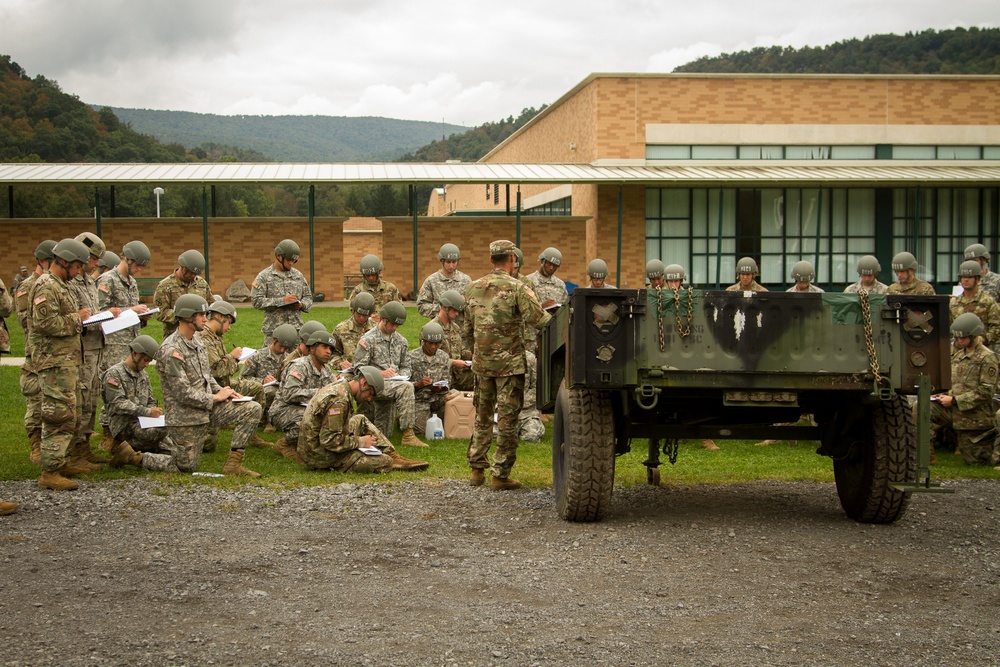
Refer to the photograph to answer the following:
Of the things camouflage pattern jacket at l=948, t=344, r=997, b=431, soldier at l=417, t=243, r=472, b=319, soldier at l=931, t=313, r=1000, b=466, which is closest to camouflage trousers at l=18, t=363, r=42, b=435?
soldier at l=417, t=243, r=472, b=319

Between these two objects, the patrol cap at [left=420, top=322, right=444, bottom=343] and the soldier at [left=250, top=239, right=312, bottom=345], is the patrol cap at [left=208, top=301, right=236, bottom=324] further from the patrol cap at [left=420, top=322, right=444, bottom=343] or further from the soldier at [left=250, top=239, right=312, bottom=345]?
the patrol cap at [left=420, top=322, right=444, bottom=343]

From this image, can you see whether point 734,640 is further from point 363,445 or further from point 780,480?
point 363,445

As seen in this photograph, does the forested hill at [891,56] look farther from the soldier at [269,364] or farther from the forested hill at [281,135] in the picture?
the forested hill at [281,135]

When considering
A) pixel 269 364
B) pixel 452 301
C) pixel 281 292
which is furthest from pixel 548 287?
pixel 269 364

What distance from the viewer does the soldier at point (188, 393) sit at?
9.88 metres

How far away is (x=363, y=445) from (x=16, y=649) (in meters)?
5.41

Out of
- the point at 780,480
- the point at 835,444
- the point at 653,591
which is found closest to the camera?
the point at 653,591

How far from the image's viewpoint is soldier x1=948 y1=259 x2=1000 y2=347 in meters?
12.1

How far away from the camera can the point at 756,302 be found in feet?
23.8

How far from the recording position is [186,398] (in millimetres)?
9883

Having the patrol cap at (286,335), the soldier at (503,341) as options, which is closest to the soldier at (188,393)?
the patrol cap at (286,335)

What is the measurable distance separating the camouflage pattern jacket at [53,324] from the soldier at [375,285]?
4433 millimetres

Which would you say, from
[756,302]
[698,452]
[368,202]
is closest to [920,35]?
[368,202]

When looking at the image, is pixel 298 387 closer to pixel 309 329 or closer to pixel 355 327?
pixel 309 329
